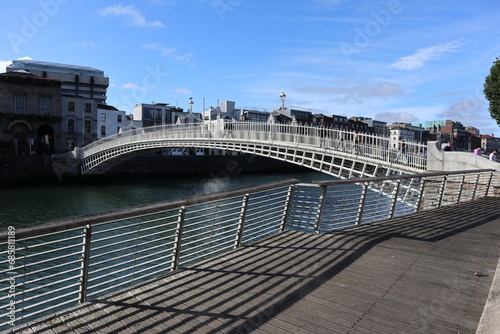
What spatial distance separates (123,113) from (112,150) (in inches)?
1046

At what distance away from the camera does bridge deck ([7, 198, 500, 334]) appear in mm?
3102

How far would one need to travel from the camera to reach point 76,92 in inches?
2835

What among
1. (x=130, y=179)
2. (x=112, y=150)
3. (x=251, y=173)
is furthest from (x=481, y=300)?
(x=251, y=173)

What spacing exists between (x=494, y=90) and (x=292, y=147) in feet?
57.9

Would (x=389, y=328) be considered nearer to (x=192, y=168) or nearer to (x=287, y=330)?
(x=287, y=330)

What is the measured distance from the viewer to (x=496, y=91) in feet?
85.6

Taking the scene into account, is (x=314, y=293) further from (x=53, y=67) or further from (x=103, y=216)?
(x=53, y=67)

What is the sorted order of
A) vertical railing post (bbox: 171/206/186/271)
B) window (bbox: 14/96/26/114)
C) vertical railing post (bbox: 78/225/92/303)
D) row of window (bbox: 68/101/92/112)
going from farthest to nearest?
row of window (bbox: 68/101/92/112)
window (bbox: 14/96/26/114)
vertical railing post (bbox: 171/206/186/271)
vertical railing post (bbox: 78/225/92/303)

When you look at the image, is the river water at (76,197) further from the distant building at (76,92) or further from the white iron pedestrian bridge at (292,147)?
the distant building at (76,92)

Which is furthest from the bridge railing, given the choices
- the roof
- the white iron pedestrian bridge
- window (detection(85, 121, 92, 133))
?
the roof

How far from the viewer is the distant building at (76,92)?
1729 inches

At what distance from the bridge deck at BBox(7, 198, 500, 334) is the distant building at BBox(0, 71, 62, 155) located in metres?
38.7

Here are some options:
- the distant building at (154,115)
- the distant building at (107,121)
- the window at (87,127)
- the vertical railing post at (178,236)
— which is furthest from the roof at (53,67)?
the vertical railing post at (178,236)

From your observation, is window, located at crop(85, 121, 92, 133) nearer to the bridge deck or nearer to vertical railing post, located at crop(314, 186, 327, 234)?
vertical railing post, located at crop(314, 186, 327, 234)
